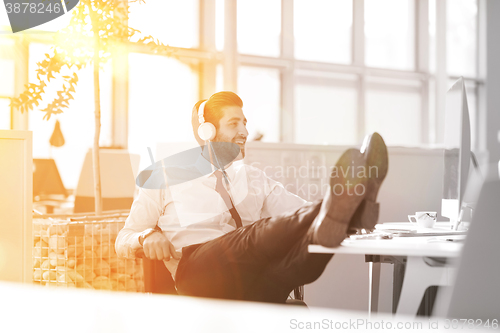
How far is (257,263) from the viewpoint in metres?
1.35

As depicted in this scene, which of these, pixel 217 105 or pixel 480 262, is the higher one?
pixel 217 105

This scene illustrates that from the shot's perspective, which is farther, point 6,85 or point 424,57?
point 424,57

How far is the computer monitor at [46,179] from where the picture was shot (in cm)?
409

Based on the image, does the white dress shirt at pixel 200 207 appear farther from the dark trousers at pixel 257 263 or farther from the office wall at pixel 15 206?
the office wall at pixel 15 206

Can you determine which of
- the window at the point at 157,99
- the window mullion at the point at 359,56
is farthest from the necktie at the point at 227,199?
the window mullion at the point at 359,56

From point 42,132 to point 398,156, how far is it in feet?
13.1

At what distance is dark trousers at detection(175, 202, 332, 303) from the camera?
1.27 meters

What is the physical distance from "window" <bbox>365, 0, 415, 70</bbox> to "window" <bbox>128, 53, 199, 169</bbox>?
2734 mm

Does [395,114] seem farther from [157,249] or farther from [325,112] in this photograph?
[157,249]

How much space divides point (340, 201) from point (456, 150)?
0.57 metres

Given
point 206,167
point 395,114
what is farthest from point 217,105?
point 395,114

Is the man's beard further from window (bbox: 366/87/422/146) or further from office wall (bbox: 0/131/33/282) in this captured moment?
window (bbox: 366/87/422/146)

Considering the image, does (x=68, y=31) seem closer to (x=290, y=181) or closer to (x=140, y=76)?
(x=290, y=181)

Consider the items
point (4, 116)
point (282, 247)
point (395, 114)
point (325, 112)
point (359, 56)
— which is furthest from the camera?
point (395, 114)
